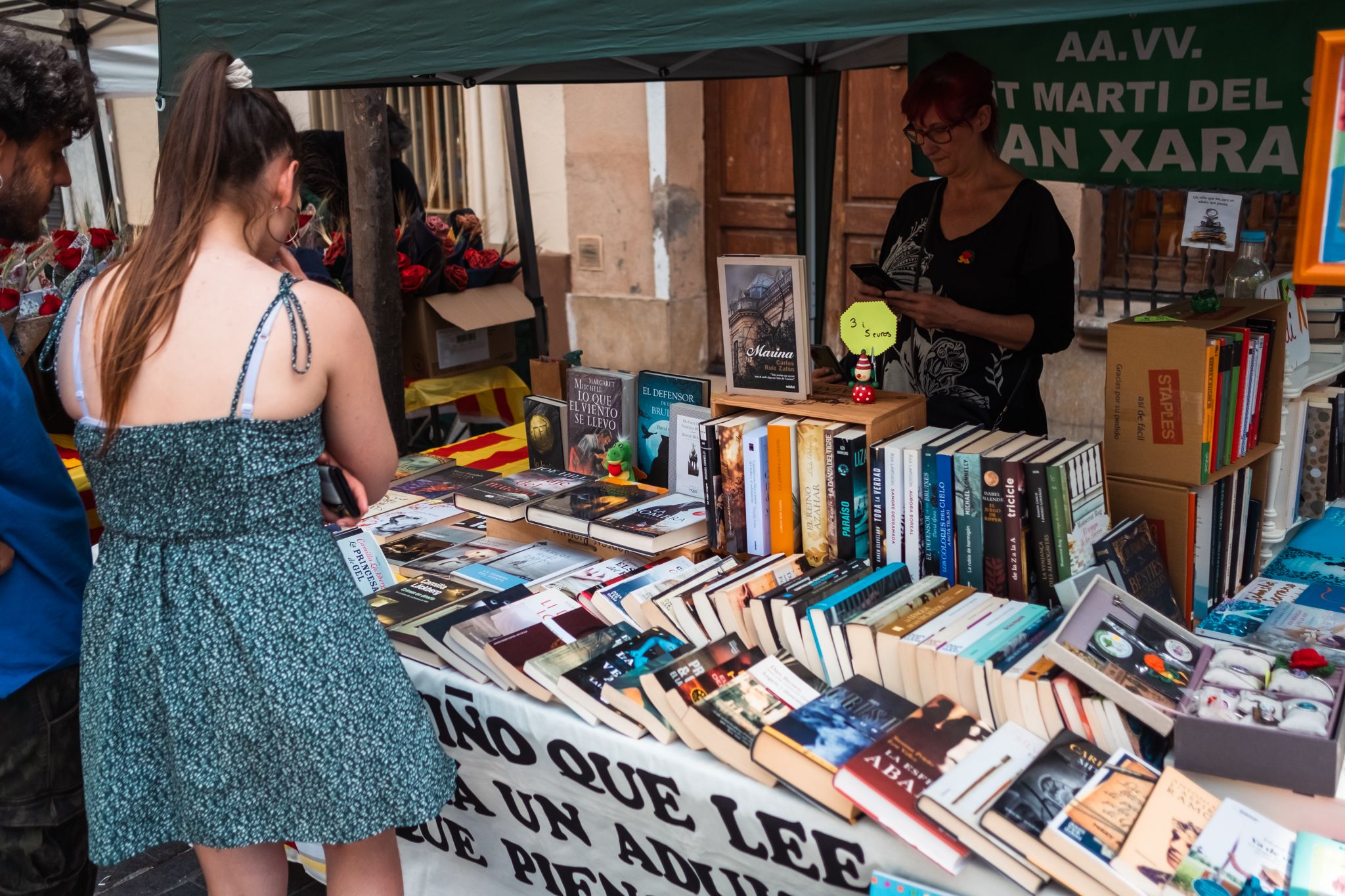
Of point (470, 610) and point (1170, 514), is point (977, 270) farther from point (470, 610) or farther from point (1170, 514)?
point (470, 610)

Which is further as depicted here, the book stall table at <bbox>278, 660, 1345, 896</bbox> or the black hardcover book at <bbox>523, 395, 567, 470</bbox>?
the black hardcover book at <bbox>523, 395, 567, 470</bbox>

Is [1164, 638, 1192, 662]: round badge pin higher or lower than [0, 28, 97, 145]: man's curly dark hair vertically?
lower

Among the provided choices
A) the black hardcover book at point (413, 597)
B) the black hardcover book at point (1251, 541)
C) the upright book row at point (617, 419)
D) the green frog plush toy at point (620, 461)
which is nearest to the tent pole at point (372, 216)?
the upright book row at point (617, 419)

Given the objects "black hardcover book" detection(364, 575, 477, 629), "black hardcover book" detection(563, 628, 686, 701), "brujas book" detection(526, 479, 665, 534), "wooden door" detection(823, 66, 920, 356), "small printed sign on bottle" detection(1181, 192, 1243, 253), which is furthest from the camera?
"wooden door" detection(823, 66, 920, 356)

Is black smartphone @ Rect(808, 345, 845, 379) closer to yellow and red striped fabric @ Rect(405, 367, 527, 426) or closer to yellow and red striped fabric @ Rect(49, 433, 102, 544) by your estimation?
yellow and red striped fabric @ Rect(49, 433, 102, 544)

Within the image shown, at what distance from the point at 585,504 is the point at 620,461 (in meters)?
0.35

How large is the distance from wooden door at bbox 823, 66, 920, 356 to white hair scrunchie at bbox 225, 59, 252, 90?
452 centimetres

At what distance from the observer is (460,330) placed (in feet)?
14.9

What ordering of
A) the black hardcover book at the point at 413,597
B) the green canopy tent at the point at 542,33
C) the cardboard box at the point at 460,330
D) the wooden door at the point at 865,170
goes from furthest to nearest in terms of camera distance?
the wooden door at the point at 865,170 → the cardboard box at the point at 460,330 → the black hardcover book at the point at 413,597 → the green canopy tent at the point at 542,33

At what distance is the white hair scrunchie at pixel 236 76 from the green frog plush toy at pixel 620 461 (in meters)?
1.48

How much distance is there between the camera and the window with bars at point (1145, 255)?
16.8ft

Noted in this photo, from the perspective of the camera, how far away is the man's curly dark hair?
1.47 m

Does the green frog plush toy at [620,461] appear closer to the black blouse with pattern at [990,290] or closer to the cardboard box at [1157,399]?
the black blouse with pattern at [990,290]

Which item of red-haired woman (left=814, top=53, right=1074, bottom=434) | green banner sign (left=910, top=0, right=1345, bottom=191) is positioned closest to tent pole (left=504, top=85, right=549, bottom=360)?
green banner sign (left=910, top=0, right=1345, bottom=191)
